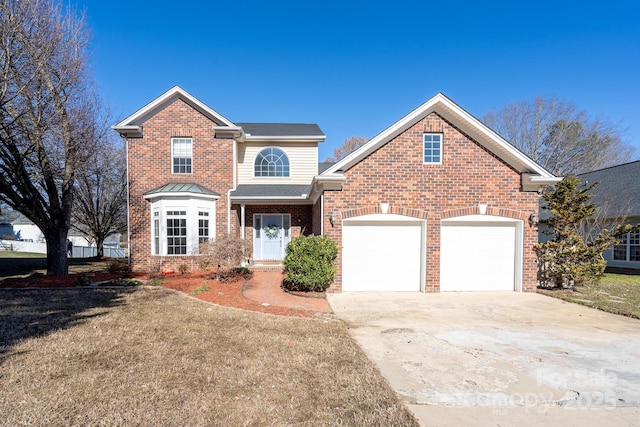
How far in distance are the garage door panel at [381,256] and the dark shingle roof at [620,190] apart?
12.2m

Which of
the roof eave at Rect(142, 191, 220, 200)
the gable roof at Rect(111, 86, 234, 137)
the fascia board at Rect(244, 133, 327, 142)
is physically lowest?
the roof eave at Rect(142, 191, 220, 200)

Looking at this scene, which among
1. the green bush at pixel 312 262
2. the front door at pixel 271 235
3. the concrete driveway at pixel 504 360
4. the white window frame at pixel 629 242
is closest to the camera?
the concrete driveway at pixel 504 360

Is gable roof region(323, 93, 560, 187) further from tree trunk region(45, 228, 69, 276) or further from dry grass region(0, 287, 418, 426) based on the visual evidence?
tree trunk region(45, 228, 69, 276)

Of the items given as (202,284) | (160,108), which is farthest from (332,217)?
(160,108)

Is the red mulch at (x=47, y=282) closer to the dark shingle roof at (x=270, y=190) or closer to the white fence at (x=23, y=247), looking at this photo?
the dark shingle roof at (x=270, y=190)

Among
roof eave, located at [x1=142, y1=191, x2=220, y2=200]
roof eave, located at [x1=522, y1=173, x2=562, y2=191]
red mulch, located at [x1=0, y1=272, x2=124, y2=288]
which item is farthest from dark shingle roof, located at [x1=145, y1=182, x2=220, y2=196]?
roof eave, located at [x1=522, y1=173, x2=562, y2=191]

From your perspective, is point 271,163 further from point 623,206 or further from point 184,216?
point 623,206

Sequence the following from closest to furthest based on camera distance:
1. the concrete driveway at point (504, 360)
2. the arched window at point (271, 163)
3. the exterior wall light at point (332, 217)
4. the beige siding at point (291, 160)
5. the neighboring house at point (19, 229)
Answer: the concrete driveway at point (504, 360)
the exterior wall light at point (332, 217)
the beige siding at point (291, 160)
the arched window at point (271, 163)
the neighboring house at point (19, 229)

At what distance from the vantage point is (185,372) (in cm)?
414

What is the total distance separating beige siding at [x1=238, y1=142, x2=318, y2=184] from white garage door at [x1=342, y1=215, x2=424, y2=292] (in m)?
6.11

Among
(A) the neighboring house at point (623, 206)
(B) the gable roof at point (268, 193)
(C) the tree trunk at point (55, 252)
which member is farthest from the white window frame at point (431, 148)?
(C) the tree trunk at point (55, 252)

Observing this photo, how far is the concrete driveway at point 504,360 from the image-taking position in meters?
3.38

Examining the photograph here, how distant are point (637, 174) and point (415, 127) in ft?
52.6

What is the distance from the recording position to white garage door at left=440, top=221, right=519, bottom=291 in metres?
9.95
